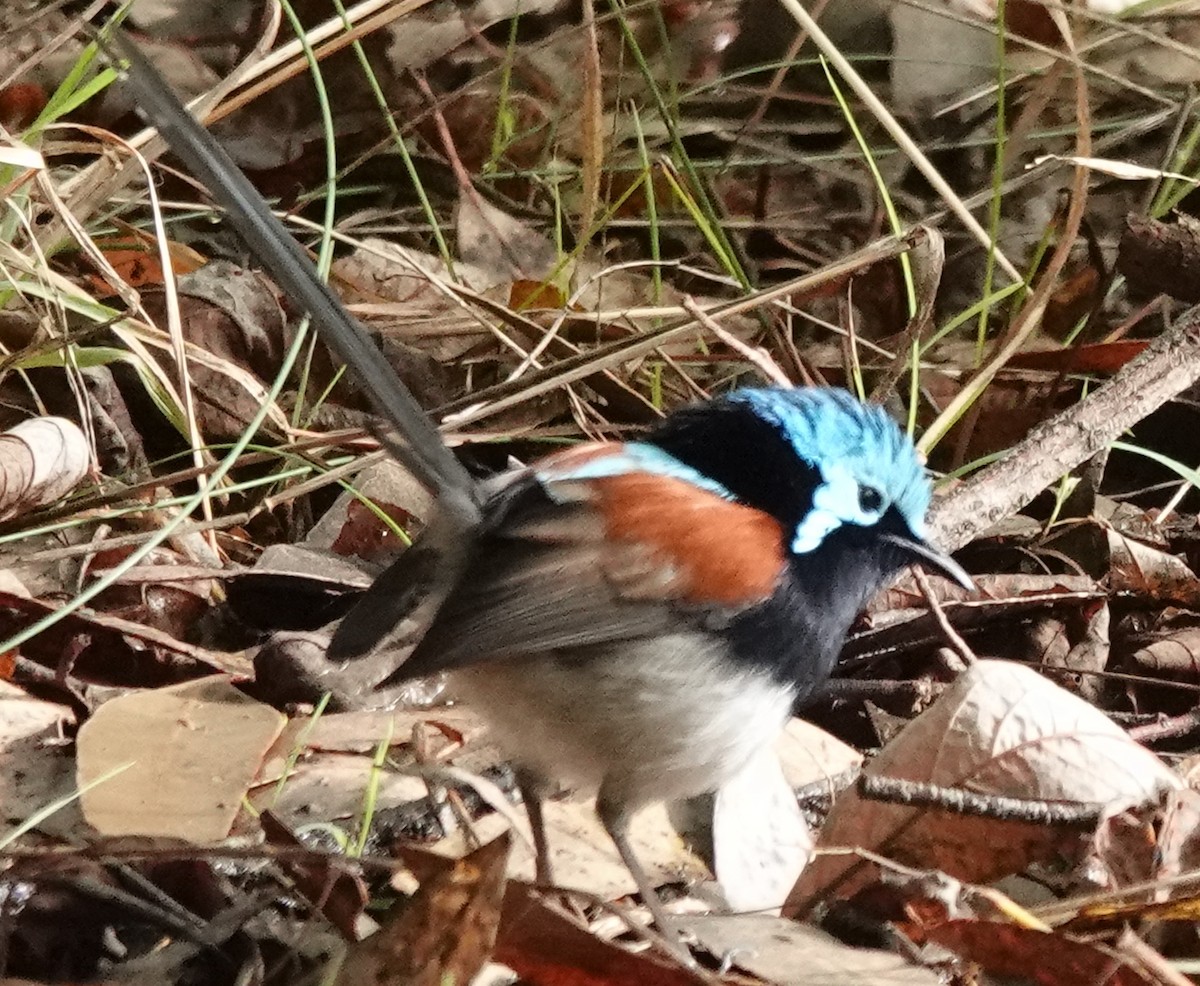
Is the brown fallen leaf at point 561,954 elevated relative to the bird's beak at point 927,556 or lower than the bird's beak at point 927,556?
elevated

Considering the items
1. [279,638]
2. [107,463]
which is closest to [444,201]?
[107,463]

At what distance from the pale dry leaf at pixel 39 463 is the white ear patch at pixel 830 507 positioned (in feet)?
5.21

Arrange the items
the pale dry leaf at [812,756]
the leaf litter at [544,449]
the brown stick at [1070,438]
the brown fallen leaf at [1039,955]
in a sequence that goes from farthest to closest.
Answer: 1. the brown stick at [1070,438]
2. the pale dry leaf at [812,756]
3. the leaf litter at [544,449]
4. the brown fallen leaf at [1039,955]

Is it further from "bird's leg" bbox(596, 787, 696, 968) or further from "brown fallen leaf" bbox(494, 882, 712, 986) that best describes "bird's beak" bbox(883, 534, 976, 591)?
"brown fallen leaf" bbox(494, 882, 712, 986)

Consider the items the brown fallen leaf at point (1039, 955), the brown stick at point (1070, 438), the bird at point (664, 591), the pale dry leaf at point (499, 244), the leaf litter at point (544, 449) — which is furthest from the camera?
the pale dry leaf at point (499, 244)

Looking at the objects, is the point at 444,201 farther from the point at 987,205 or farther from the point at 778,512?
the point at 778,512

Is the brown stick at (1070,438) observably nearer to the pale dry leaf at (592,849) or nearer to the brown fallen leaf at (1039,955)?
the pale dry leaf at (592,849)

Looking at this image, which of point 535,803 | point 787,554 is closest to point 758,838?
point 535,803

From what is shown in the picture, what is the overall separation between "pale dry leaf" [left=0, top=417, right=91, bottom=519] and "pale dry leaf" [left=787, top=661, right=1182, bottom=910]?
1.72 m

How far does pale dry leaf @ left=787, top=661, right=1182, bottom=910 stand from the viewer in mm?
2385

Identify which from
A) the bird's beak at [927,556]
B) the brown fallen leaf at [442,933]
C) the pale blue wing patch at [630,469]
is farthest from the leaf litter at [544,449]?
the pale blue wing patch at [630,469]

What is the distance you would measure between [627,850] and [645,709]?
1.05 feet

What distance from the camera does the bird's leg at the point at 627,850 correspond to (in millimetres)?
2276

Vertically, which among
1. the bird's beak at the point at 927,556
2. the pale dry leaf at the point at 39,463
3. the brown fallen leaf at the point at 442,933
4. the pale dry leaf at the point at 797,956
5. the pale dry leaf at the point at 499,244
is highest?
the pale dry leaf at the point at 39,463
